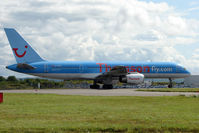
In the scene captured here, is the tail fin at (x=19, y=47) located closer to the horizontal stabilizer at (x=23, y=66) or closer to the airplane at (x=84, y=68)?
the airplane at (x=84, y=68)

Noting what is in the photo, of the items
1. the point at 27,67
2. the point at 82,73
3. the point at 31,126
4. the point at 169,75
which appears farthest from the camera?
the point at 169,75

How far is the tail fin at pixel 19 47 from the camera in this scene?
35469mm

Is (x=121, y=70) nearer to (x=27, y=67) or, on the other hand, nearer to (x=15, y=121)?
(x=27, y=67)

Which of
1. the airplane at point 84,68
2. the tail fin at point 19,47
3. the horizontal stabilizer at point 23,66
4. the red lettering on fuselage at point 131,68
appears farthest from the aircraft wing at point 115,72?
the tail fin at point 19,47

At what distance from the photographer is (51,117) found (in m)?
10.8

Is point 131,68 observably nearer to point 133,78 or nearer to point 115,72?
point 133,78

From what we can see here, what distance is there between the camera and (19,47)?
35781 mm

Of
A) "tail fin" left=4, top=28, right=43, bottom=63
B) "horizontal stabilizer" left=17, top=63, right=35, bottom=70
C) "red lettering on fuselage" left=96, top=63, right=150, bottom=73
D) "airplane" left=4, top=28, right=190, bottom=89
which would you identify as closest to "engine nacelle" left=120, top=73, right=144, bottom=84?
"airplane" left=4, top=28, right=190, bottom=89

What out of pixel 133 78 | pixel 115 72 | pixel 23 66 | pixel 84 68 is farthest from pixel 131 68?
pixel 23 66

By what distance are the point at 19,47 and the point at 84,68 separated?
8910 millimetres

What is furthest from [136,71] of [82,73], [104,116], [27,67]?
[104,116]

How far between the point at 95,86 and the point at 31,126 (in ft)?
104

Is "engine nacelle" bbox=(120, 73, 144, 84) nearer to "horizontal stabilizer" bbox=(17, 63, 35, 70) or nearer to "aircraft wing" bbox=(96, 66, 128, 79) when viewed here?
"aircraft wing" bbox=(96, 66, 128, 79)

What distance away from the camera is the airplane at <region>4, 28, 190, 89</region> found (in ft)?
117
